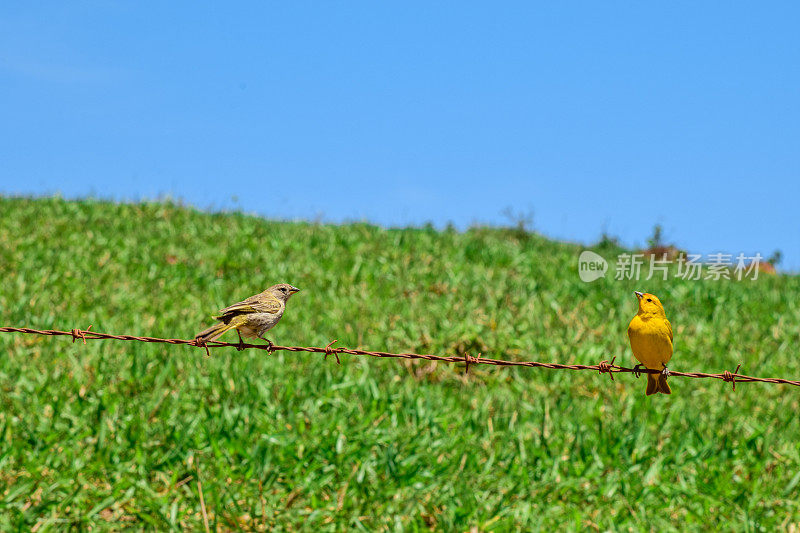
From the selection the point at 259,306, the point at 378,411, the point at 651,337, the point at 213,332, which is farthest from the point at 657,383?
the point at 378,411

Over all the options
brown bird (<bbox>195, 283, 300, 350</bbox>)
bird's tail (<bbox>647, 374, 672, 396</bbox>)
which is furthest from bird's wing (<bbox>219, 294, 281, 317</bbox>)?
bird's tail (<bbox>647, 374, 672, 396</bbox>)

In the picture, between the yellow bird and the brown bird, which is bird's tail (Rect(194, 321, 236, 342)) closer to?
the brown bird

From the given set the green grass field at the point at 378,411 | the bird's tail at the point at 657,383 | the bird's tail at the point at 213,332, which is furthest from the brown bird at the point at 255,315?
the green grass field at the point at 378,411

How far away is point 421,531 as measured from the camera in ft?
14.6

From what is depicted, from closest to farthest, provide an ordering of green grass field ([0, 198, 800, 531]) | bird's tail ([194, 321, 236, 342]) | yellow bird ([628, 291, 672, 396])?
bird's tail ([194, 321, 236, 342]), yellow bird ([628, 291, 672, 396]), green grass field ([0, 198, 800, 531])

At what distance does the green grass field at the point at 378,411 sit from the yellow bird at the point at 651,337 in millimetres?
2439

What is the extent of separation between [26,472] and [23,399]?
0.96 metres

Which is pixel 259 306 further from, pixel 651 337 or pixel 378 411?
pixel 378 411

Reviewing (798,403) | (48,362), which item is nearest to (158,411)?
(48,362)

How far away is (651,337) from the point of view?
2.36 meters

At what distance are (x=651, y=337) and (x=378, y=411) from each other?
3.62 meters

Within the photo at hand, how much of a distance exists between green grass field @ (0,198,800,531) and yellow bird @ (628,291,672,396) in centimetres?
244

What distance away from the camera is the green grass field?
4.69 meters

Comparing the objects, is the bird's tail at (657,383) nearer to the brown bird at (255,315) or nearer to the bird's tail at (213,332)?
the brown bird at (255,315)
